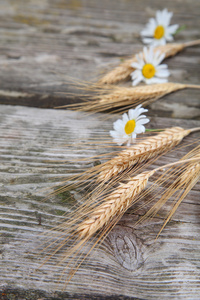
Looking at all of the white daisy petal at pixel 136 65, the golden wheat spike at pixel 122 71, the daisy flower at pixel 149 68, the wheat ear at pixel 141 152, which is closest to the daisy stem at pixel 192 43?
the golden wheat spike at pixel 122 71

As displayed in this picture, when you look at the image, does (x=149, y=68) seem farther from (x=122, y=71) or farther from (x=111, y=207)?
(x=111, y=207)

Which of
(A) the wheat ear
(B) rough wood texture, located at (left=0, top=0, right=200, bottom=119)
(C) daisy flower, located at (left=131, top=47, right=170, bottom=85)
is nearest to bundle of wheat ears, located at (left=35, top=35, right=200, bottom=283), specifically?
(A) the wheat ear

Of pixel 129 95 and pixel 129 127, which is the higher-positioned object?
pixel 129 95

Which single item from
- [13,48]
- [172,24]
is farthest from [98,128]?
[172,24]

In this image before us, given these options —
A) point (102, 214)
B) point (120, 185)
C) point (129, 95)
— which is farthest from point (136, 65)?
point (102, 214)

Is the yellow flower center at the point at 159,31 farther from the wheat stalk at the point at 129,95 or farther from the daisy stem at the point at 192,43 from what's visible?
the wheat stalk at the point at 129,95

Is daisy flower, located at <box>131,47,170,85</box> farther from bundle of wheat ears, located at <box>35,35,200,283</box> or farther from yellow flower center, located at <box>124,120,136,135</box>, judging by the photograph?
yellow flower center, located at <box>124,120,136,135</box>
